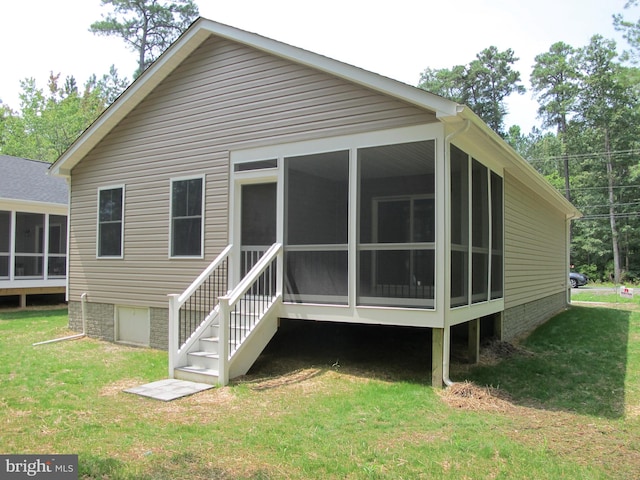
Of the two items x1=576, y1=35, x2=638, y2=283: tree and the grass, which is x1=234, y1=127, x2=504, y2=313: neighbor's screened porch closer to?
the grass

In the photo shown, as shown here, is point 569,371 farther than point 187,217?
No

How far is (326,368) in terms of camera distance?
296 inches

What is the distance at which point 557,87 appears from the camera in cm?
3797

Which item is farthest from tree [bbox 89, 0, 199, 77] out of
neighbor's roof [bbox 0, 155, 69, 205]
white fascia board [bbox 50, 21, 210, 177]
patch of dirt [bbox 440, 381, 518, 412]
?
patch of dirt [bbox 440, 381, 518, 412]

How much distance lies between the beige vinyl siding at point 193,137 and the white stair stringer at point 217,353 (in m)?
1.80

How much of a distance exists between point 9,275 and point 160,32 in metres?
22.2

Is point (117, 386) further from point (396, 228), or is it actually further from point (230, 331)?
point (396, 228)

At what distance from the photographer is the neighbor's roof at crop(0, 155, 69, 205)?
15.1m

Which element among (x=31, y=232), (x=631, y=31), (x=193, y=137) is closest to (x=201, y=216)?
(x=193, y=137)

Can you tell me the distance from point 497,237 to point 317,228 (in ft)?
11.6

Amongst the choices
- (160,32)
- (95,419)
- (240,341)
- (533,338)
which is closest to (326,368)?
(240,341)

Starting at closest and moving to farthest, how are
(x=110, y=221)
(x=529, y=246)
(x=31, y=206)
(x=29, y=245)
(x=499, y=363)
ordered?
(x=499, y=363)
(x=110, y=221)
(x=529, y=246)
(x=31, y=206)
(x=29, y=245)

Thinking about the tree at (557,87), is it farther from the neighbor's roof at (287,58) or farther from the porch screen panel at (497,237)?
the porch screen panel at (497,237)

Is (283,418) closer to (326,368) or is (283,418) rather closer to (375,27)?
(326,368)
